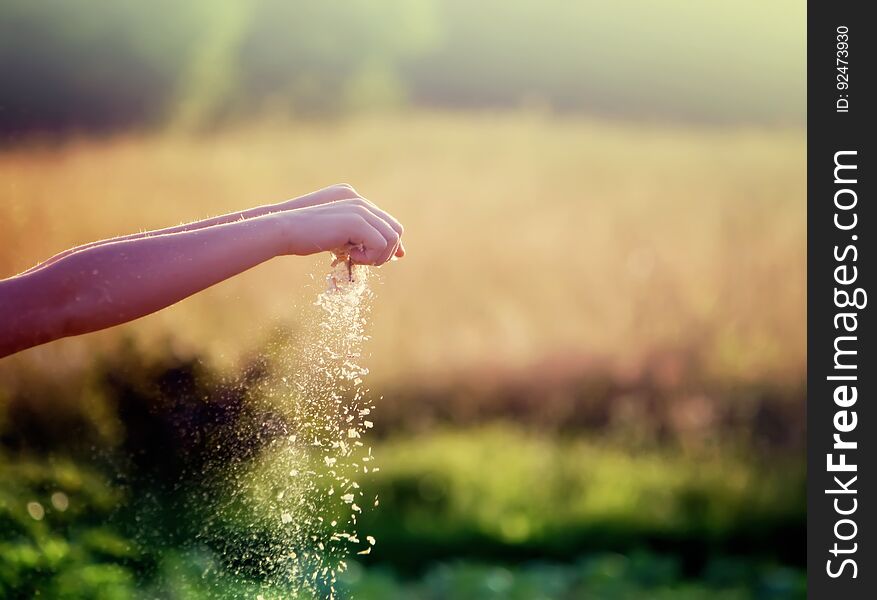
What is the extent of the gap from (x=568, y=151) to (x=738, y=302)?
3.09 feet

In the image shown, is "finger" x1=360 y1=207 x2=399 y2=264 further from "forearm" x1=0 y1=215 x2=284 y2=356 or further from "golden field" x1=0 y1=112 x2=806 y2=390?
"golden field" x1=0 y1=112 x2=806 y2=390

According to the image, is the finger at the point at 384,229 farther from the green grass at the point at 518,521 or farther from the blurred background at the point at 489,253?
the blurred background at the point at 489,253

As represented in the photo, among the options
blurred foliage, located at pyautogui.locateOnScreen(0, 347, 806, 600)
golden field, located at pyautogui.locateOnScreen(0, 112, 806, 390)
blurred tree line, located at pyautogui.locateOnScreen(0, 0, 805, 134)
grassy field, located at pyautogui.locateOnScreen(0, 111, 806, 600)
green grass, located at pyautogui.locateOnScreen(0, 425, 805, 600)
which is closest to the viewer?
blurred foliage, located at pyautogui.locateOnScreen(0, 347, 806, 600)

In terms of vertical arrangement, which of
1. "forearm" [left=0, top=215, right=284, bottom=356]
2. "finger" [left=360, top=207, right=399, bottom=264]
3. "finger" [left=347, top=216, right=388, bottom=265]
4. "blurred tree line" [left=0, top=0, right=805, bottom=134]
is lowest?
"forearm" [left=0, top=215, right=284, bottom=356]

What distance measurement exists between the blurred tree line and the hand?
2889 millimetres

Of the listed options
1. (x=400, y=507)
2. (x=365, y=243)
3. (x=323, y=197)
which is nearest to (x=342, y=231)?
(x=365, y=243)

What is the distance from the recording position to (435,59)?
13.9ft

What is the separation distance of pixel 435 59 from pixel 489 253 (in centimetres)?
92

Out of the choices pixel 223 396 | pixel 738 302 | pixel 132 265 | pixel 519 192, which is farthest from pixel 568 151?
pixel 132 265

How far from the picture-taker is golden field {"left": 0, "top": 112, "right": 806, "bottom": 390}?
3689 millimetres

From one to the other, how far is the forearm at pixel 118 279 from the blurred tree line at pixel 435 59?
9.44ft

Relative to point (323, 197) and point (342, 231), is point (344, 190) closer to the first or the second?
point (323, 197)

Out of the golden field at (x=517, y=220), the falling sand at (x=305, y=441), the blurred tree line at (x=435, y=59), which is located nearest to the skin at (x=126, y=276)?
the falling sand at (x=305, y=441)

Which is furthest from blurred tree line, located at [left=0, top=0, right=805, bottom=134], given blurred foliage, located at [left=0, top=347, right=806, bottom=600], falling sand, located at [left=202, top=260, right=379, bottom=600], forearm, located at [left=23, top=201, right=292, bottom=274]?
forearm, located at [left=23, top=201, right=292, bottom=274]
